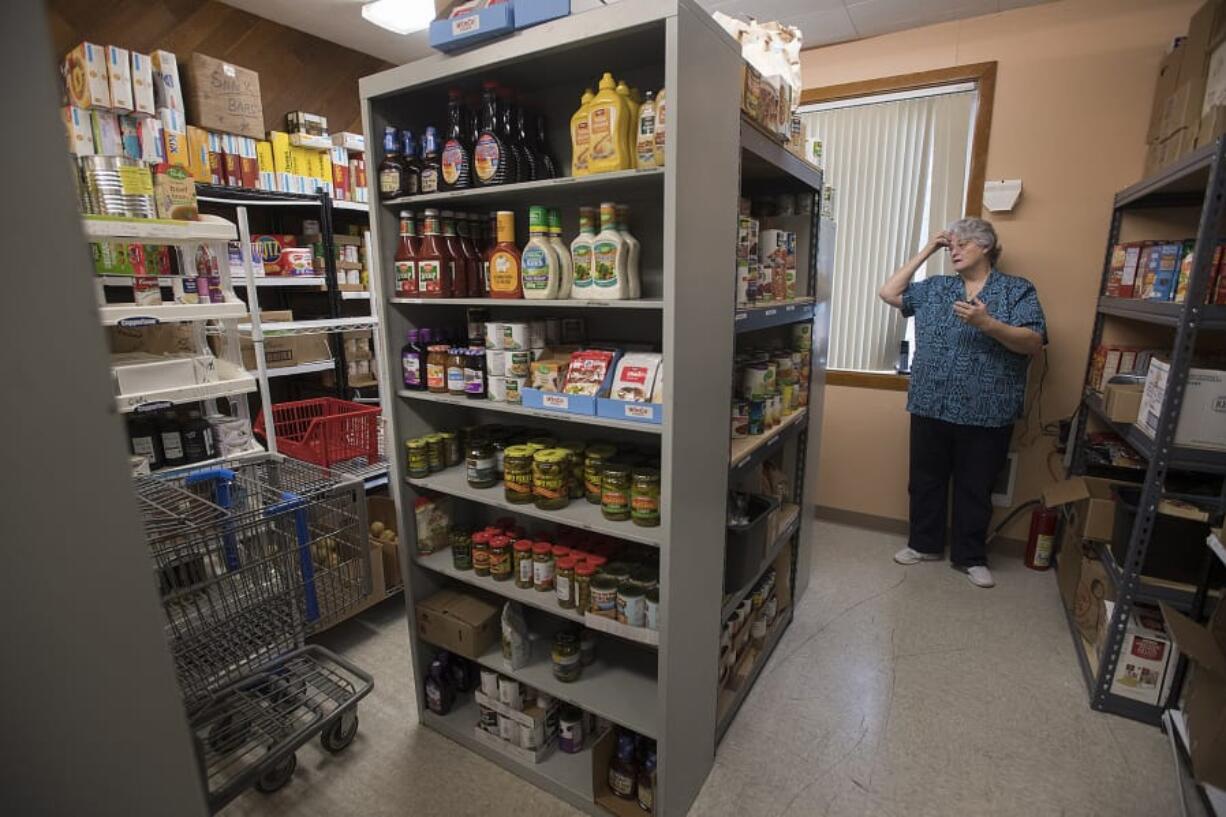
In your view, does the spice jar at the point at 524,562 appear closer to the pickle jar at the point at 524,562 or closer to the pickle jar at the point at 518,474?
the pickle jar at the point at 524,562

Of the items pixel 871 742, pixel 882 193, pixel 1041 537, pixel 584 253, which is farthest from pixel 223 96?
pixel 1041 537

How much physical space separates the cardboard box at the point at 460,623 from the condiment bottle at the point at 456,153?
139cm

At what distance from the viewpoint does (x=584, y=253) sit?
156cm

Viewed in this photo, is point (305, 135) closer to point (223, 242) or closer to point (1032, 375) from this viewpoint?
point (223, 242)

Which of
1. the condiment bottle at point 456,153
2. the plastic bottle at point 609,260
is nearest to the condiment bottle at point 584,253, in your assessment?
the plastic bottle at point 609,260

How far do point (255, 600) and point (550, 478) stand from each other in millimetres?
919

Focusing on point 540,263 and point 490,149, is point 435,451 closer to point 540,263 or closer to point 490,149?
point 540,263

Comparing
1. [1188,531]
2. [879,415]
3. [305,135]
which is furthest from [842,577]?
[305,135]

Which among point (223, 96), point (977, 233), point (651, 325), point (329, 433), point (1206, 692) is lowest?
point (1206, 692)

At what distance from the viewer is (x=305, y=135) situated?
327 centimetres

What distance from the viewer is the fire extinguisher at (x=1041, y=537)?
3164mm

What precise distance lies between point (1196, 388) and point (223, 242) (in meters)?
3.32

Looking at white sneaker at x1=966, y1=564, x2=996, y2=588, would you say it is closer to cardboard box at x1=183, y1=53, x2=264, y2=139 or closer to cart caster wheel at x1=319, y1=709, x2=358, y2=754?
cart caster wheel at x1=319, y1=709, x2=358, y2=754

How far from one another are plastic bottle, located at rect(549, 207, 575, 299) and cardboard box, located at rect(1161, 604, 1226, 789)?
6.61 ft
